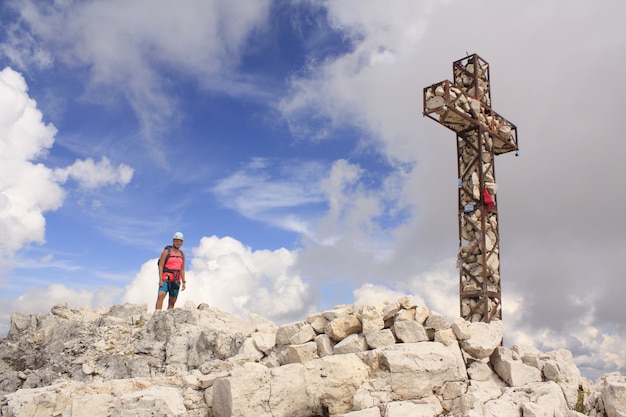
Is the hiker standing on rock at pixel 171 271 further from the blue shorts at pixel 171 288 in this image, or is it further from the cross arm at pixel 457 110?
the cross arm at pixel 457 110

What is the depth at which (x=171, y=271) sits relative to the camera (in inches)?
608

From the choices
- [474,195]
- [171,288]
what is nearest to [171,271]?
[171,288]

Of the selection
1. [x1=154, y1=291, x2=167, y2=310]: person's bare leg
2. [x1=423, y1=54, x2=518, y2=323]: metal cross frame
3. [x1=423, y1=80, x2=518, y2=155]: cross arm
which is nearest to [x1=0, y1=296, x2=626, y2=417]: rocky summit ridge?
[x1=154, y1=291, x2=167, y2=310]: person's bare leg

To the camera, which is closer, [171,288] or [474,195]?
[171,288]

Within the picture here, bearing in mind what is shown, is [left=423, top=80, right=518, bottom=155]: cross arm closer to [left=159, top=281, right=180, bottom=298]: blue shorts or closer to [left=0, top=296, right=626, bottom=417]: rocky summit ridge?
[left=0, top=296, right=626, bottom=417]: rocky summit ridge

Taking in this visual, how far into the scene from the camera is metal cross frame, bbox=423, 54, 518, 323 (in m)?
16.9

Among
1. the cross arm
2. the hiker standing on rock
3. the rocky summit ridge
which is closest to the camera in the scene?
the rocky summit ridge

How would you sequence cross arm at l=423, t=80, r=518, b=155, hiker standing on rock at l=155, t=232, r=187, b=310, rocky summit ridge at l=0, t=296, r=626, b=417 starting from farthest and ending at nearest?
cross arm at l=423, t=80, r=518, b=155
hiker standing on rock at l=155, t=232, r=187, b=310
rocky summit ridge at l=0, t=296, r=626, b=417

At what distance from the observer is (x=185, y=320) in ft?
45.3

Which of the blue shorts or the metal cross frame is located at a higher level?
the metal cross frame

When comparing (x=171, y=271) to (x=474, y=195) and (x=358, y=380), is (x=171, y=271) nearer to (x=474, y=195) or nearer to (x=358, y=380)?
(x=358, y=380)

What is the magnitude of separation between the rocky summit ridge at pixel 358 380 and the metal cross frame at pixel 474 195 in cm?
537

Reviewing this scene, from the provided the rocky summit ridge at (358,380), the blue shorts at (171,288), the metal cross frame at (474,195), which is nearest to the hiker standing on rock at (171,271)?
the blue shorts at (171,288)

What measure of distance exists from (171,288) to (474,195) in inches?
401
